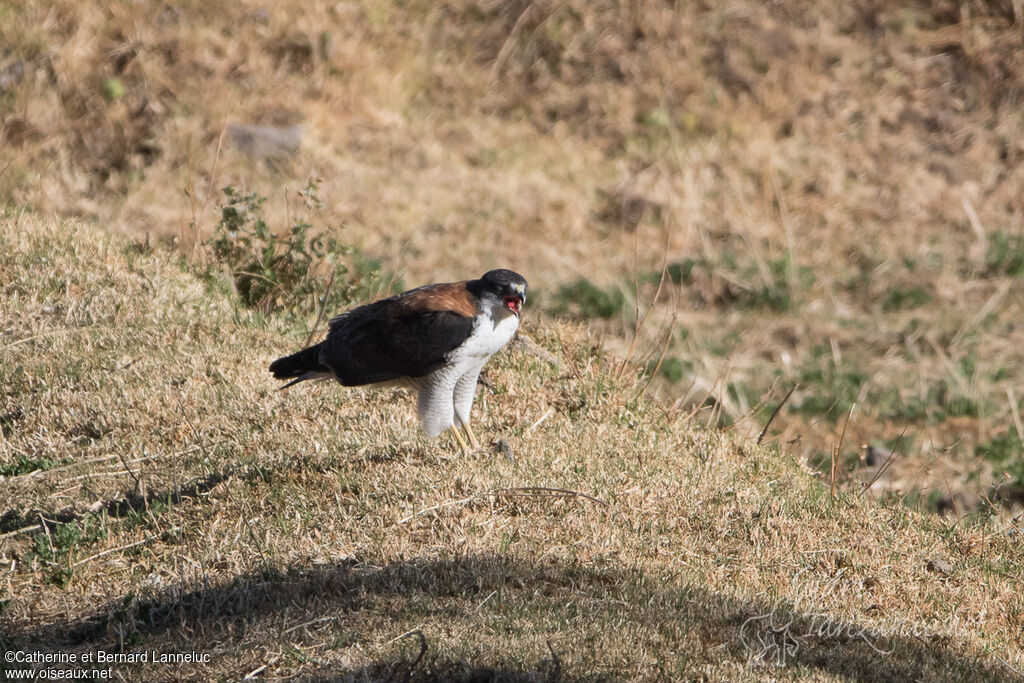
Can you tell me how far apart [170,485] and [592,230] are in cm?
694

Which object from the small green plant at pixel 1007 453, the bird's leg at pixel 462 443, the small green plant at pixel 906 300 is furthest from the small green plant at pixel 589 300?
the bird's leg at pixel 462 443

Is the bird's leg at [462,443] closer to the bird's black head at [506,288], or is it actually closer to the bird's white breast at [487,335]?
the bird's white breast at [487,335]

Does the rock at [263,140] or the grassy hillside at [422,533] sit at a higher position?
the rock at [263,140]

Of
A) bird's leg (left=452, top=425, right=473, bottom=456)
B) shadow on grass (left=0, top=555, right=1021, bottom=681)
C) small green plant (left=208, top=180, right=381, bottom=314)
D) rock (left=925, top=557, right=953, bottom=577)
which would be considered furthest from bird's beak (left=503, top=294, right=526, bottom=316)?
small green plant (left=208, top=180, right=381, bottom=314)

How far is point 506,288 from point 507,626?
5.21ft

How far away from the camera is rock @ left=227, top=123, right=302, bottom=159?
11.0 meters

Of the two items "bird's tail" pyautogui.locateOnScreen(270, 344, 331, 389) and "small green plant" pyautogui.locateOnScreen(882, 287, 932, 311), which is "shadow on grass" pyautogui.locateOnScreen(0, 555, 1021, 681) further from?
"small green plant" pyautogui.locateOnScreen(882, 287, 932, 311)

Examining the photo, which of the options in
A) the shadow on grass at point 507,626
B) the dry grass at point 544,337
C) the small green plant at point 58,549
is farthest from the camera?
the small green plant at point 58,549

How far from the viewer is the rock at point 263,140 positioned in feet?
36.2

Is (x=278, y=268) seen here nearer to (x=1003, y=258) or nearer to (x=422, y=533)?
(x=422, y=533)

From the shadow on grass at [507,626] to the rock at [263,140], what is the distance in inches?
287

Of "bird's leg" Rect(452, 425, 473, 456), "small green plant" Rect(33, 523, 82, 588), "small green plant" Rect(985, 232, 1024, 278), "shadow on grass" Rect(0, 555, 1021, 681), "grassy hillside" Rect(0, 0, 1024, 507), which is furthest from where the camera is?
"small green plant" Rect(985, 232, 1024, 278)

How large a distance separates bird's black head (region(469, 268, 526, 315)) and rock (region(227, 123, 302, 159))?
6.48m

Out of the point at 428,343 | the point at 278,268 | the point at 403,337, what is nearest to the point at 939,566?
the point at 428,343
